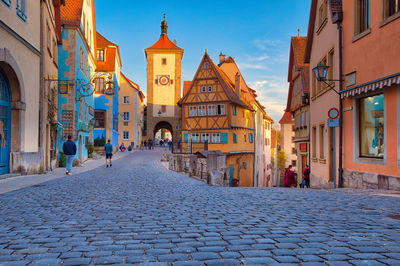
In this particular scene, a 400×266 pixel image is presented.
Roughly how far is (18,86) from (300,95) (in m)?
16.2

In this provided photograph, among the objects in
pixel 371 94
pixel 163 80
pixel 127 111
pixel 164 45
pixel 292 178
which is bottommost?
pixel 292 178

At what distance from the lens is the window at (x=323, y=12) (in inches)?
604

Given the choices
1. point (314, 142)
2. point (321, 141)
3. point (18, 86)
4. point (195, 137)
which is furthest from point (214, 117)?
point (18, 86)

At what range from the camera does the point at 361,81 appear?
11367 mm

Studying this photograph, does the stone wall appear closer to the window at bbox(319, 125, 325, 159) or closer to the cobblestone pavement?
the cobblestone pavement

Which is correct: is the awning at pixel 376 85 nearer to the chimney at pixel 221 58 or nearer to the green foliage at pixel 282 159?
the chimney at pixel 221 58

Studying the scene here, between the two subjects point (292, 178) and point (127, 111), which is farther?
point (127, 111)

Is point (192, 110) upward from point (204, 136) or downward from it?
upward

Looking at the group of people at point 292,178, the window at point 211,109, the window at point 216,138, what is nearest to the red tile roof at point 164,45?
the window at point 211,109

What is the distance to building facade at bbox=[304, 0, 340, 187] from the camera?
13805 mm

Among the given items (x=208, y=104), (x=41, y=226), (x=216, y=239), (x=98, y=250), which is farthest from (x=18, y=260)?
(x=208, y=104)

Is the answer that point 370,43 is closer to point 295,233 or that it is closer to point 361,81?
point 361,81

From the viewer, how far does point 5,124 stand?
12.1 m

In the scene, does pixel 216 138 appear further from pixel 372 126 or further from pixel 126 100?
pixel 126 100
